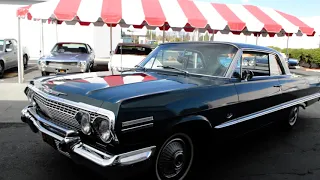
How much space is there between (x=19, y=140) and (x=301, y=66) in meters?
23.0

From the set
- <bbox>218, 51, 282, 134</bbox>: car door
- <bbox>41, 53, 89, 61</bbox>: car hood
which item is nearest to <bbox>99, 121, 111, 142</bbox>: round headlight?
<bbox>218, 51, 282, 134</bbox>: car door

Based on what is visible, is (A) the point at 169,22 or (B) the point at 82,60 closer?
(A) the point at 169,22

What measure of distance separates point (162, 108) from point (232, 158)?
1878 millimetres

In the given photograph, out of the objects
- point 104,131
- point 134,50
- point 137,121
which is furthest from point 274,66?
point 134,50

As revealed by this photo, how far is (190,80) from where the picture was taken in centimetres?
344

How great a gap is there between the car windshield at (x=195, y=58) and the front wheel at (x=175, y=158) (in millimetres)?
1077

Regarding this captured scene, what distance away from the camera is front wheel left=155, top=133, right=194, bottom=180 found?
113 inches

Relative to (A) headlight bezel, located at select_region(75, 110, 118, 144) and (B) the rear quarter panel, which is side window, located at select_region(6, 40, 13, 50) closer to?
(A) headlight bezel, located at select_region(75, 110, 118, 144)

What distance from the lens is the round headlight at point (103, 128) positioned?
7.95 feet

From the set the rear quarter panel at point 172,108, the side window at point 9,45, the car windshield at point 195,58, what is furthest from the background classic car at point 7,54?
the rear quarter panel at point 172,108

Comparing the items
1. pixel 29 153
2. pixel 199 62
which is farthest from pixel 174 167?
pixel 29 153

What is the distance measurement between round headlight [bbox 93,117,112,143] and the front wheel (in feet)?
1.88

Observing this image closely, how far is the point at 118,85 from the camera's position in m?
2.99

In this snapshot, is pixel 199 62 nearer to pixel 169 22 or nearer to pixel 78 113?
pixel 78 113
